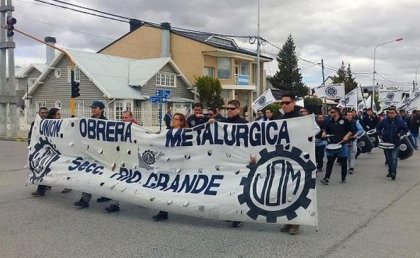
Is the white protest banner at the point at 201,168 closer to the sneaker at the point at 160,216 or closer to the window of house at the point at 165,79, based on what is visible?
the sneaker at the point at 160,216

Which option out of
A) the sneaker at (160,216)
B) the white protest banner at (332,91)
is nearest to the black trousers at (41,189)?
the sneaker at (160,216)

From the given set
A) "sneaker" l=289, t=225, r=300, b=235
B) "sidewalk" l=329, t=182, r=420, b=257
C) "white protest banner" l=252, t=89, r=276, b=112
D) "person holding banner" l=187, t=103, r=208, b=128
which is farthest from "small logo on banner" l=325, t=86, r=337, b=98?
"sneaker" l=289, t=225, r=300, b=235

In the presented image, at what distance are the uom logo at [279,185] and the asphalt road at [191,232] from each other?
0.30 meters

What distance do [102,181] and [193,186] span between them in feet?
5.19

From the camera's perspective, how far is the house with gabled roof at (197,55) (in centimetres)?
4553

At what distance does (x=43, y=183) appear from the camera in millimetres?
8047

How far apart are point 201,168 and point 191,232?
1002 mm

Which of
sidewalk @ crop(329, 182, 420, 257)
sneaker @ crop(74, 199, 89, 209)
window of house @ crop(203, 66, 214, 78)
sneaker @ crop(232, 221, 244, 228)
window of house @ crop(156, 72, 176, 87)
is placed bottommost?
sidewalk @ crop(329, 182, 420, 257)

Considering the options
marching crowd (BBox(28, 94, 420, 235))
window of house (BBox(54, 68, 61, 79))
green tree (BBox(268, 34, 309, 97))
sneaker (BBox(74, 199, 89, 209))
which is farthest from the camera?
green tree (BBox(268, 34, 309, 97))

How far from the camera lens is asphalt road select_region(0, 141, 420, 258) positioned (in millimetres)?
5180

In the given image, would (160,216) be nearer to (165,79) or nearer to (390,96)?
(390,96)

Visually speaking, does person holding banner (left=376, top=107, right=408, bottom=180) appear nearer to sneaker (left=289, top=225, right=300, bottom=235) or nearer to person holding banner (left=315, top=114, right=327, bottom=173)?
person holding banner (left=315, top=114, right=327, bottom=173)

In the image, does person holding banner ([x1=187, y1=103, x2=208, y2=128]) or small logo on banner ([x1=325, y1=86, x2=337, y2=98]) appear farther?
small logo on banner ([x1=325, y1=86, x2=337, y2=98])

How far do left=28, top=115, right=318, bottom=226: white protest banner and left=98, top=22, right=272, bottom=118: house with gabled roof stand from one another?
3734 centimetres
